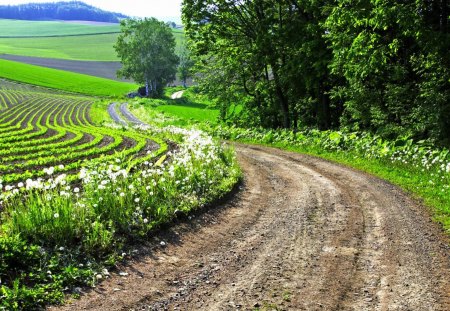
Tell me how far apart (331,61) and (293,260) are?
18.4 meters

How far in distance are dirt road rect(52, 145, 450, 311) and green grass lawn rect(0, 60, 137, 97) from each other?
294 feet

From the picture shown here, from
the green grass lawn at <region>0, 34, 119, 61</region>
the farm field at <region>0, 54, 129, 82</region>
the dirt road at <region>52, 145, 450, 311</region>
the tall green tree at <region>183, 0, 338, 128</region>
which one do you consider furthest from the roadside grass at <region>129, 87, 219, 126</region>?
the green grass lawn at <region>0, 34, 119, 61</region>

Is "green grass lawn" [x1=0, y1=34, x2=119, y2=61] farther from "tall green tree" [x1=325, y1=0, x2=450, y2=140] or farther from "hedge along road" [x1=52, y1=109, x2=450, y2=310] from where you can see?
"hedge along road" [x1=52, y1=109, x2=450, y2=310]

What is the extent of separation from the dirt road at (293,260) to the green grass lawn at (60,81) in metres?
89.7

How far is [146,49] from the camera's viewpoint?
280 feet

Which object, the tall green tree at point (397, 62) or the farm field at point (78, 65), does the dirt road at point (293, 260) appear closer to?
the tall green tree at point (397, 62)

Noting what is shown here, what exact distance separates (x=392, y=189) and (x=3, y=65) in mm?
120572

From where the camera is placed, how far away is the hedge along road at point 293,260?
19.9ft

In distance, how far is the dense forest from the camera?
16.9m

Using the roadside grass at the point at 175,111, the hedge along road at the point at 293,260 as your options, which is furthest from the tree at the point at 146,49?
the hedge along road at the point at 293,260

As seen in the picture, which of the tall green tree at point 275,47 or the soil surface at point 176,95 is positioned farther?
the soil surface at point 176,95

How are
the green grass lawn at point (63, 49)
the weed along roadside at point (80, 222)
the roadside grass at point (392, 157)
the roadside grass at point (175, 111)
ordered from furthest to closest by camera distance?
the green grass lawn at point (63, 49) → the roadside grass at point (175, 111) → the roadside grass at point (392, 157) → the weed along roadside at point (80, 222)

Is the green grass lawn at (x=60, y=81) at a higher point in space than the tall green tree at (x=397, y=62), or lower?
higher

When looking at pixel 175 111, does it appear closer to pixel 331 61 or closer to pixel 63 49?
pixel 331 61
